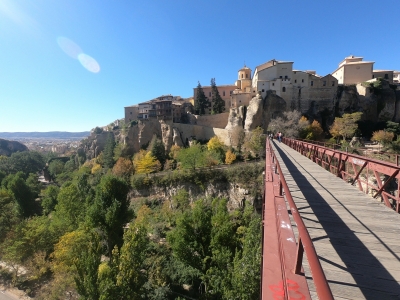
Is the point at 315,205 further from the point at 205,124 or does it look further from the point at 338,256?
the point at 205,124

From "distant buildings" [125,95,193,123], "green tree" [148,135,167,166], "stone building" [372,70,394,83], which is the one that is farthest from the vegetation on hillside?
"stone building" [372,70,394,83]

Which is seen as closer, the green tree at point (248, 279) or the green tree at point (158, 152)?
the green tree at point (248, 279)

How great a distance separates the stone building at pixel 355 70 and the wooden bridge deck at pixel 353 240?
4768cm

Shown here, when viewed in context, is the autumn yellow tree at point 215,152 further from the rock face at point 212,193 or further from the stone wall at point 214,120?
the stone wall at point 214,120

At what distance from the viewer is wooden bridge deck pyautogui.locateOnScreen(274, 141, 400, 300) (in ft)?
6.67

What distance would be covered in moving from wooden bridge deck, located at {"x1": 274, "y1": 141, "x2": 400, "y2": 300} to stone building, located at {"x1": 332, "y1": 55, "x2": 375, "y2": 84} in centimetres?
4768

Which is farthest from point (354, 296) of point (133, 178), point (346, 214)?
point (133, 178)

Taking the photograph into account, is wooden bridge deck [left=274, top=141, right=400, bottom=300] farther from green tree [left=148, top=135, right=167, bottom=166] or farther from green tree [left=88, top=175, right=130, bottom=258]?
green tree [left=148, top=135, right=167, bottom=166]

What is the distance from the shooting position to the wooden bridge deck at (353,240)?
2033 mm

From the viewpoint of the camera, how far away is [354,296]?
1.89 metres

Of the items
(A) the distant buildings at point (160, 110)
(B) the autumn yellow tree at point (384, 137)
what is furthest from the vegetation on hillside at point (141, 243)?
(A) the distant buildings at point (160, 110)

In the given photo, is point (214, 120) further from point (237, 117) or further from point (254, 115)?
point (254, 115)

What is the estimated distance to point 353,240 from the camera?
2945 millimetres

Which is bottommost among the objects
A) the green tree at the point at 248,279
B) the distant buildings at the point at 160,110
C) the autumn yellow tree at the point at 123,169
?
the green tree at the point at 248,279
